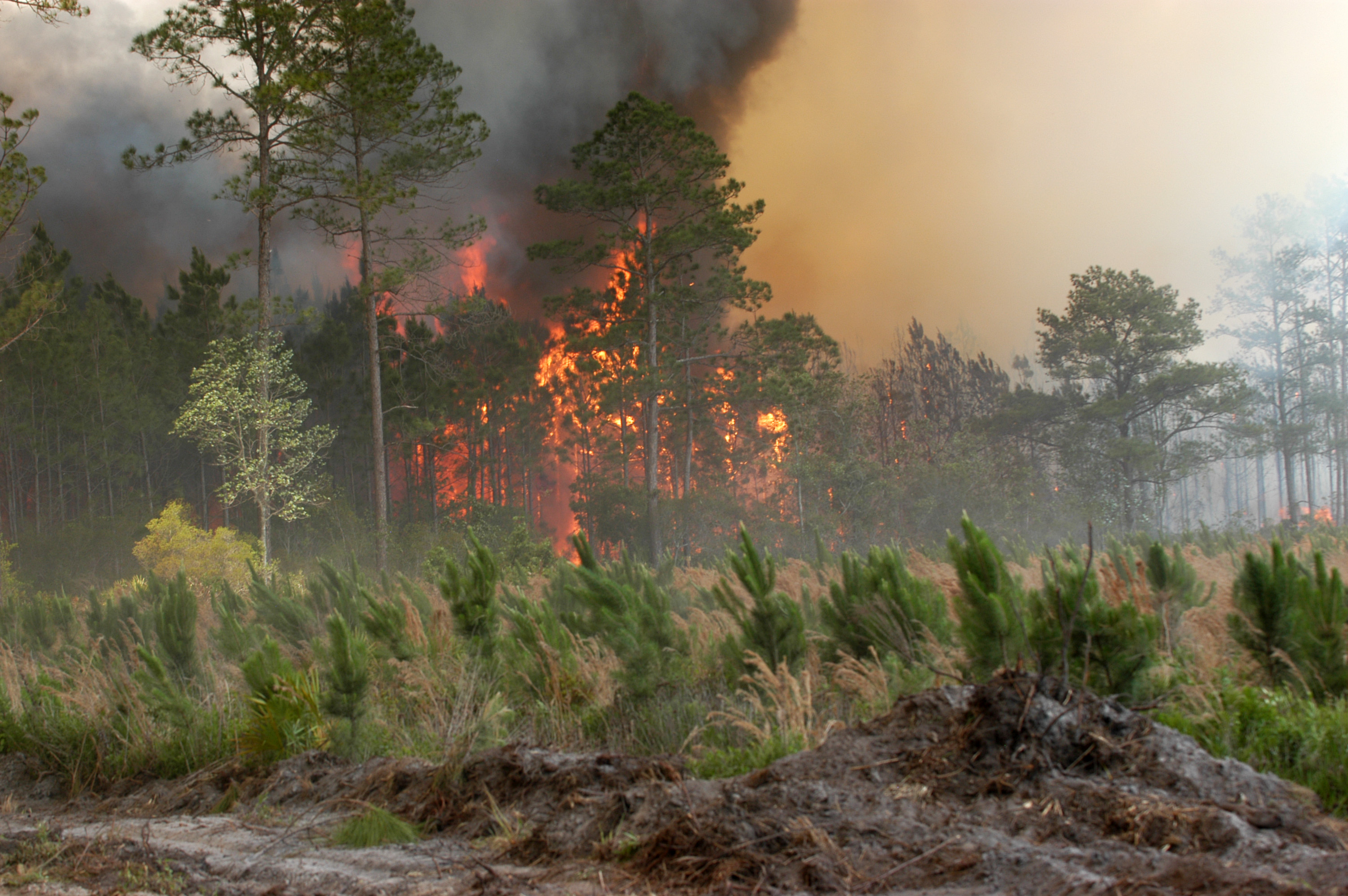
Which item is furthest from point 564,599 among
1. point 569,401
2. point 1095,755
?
point 569,401

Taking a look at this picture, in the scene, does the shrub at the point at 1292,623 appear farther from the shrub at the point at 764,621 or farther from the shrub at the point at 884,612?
the shrub at the point at 764,621

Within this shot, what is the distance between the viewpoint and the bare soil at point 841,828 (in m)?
2.16

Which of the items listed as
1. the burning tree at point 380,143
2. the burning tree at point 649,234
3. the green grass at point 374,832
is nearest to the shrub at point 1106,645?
the green grass at point 374,832

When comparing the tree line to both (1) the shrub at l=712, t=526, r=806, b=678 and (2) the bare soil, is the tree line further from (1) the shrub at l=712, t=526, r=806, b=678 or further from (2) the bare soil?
(2) the bare soil

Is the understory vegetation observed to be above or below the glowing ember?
below

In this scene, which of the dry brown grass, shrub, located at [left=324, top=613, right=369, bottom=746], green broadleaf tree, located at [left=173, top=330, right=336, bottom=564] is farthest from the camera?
green broadleaf tree, located at [left=173, top=330, right=336, bottom=564]

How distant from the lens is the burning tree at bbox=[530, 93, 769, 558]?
73.8 ft

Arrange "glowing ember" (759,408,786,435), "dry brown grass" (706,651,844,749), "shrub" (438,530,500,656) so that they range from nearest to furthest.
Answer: "dry brown grass" (706,651,844,749), "shrub" (438,530,500,656), "glowing ember" (759,408,786,435)

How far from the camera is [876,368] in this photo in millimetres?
43562

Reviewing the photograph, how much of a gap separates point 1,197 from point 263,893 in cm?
1353

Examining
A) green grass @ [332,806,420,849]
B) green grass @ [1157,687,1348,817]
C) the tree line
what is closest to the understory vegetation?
green grass @ [1157,687,1348,817]

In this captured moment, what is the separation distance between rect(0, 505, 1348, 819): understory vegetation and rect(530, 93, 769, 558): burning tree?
16.0 meters

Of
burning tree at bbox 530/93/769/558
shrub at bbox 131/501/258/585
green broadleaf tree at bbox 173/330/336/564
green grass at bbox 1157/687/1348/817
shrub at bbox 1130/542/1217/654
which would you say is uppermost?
burning tree at bbox 530/93/769/558

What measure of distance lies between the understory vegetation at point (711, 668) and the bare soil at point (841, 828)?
0.28m
